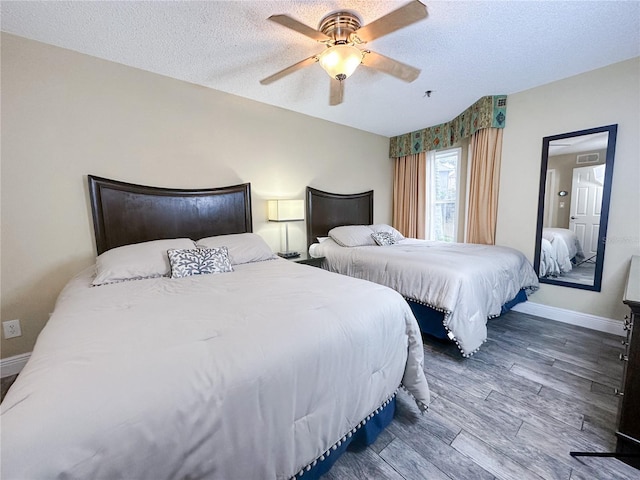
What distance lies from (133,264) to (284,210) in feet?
5.16

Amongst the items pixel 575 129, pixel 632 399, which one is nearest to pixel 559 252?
pixel 575 129

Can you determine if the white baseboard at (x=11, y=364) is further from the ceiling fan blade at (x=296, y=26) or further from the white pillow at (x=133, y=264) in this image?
the ceiling fan blade at (x=296, y=26)

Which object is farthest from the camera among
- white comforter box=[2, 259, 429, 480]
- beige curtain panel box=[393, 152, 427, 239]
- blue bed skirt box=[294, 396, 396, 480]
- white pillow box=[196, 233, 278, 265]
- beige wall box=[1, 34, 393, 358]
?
beige curtain panel box=[393, 152, 427, 239]

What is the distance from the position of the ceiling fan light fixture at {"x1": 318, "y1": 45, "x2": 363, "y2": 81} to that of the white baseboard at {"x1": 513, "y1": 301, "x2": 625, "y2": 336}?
3.18 m

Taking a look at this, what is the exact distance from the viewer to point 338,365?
111cm

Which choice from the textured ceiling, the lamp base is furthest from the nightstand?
the textured ceiling

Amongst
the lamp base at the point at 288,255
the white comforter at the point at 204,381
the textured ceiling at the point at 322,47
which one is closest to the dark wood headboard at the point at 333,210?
the lamp base at the point at 288,255

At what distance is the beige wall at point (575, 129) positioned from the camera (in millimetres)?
2403

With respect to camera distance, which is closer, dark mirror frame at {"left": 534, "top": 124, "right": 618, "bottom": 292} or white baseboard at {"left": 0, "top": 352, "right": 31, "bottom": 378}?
white baseboard at {"left": 0, "top": 352, "right": 31, "bottom": 378}

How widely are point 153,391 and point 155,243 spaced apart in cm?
170

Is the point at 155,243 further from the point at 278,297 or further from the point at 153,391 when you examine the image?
the point at 153,391

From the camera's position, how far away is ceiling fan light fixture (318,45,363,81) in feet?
5.37

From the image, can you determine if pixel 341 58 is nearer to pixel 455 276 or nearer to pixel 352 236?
pixel 455 276

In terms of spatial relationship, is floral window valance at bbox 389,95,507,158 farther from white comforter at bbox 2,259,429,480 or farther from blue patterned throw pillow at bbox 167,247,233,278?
blue patterned throw pillow at bbox 167,247,233,278
